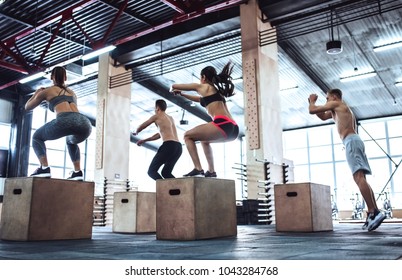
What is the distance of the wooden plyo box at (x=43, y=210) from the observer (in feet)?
10.8

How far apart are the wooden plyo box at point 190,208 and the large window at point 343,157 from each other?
43.8 ft

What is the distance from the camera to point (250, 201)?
25.8 feet

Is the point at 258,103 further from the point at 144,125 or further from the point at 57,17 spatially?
the point at 57,17

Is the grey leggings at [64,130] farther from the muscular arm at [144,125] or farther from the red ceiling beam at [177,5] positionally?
the red ceiling beam at [177,5]

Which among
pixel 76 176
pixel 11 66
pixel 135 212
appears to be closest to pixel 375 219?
pixel 135 212

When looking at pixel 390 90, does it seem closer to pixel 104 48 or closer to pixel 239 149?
pixel 239 149

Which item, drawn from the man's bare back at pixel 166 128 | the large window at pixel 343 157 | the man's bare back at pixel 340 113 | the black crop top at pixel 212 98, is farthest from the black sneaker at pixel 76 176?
the large window at pixel 343 157

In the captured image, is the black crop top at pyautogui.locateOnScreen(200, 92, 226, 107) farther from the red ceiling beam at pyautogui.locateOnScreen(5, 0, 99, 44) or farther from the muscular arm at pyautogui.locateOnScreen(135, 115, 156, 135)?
the red ceiling beam at pyautogui.locateOnScreen(5, 0, 99, 44)

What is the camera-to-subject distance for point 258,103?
326 inches

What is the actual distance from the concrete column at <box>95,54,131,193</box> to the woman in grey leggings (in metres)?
6.82

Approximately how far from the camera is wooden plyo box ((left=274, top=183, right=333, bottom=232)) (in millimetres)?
4461

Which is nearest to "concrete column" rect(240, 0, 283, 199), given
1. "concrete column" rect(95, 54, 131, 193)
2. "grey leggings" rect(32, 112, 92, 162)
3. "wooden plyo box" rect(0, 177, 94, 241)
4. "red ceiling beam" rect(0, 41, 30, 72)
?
"concrete column" rect(95, 54, 131, 193)
